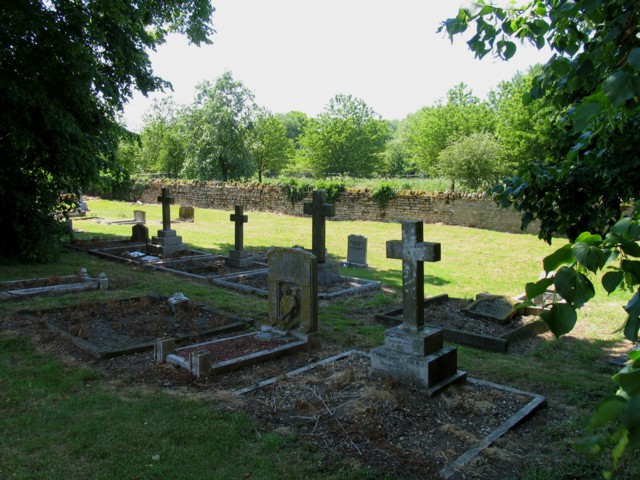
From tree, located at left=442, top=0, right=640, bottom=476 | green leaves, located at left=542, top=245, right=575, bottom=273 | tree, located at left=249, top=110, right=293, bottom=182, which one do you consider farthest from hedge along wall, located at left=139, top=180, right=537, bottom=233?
green leaves, located at left=542, top=245, right=575, bottom=273

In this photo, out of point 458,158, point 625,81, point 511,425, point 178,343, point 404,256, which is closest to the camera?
point 625,81

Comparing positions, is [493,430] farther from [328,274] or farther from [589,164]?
[328,274]

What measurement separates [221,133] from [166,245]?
27.2 m

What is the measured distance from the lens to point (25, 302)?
9.14m

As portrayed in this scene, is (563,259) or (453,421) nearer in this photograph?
(563,259)

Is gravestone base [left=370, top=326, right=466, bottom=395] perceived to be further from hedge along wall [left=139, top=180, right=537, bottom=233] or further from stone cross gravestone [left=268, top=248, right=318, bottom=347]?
hedge along wall [left=139, top=180, right=537, bottom=233]

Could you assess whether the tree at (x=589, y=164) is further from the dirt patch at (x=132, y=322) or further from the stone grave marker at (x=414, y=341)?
the dirt patch at (x=132, y=322)

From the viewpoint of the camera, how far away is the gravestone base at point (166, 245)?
580 inches

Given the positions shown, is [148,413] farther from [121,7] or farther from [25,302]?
[121,7]

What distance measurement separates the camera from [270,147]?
52.4 m

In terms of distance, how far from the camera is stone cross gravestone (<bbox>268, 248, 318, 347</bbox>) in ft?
23.1

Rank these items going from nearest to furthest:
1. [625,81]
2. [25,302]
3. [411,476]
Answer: [625,81] < [411,476] < [25,302]

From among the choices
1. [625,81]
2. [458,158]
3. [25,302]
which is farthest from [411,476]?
[458,158]

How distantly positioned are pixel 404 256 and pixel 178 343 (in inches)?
136
